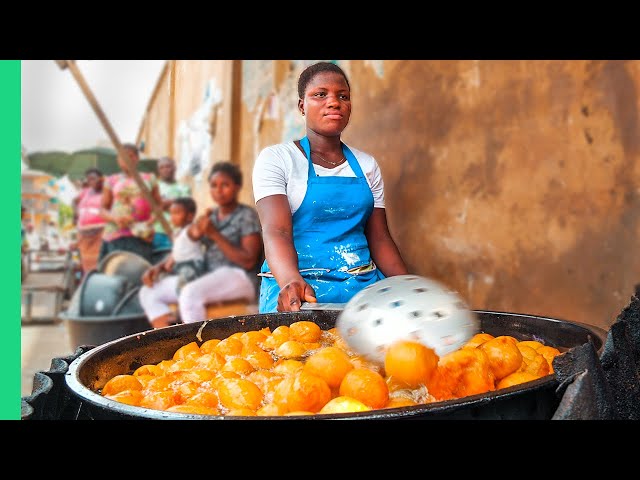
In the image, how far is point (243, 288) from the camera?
254 inches

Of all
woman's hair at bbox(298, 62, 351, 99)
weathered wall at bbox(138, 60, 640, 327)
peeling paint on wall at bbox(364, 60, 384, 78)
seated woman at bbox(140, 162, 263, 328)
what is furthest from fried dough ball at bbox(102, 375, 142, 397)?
seated woman at bbox(140, 162, 263, 328)

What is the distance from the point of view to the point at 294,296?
1971 millimetres

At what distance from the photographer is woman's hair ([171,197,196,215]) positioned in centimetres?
689

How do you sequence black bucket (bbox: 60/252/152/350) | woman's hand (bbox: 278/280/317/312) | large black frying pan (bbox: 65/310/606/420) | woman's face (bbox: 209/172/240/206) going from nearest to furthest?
large black frying pan (bbox: 65/310/606/420)
woman's hand (bbox: 278/280/317/312)
black bucket (bbox: 60/252/152/350)
woman's face (bbox: 209/172/240/206)

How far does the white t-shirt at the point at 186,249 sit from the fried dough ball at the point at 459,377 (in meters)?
5.46

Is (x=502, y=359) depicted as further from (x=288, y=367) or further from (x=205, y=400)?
(x=205, y=400)

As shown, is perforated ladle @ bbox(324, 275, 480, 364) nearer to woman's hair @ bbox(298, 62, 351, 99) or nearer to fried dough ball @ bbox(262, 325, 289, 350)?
fried dough ball @ bbox(262, 325, 289, 350)

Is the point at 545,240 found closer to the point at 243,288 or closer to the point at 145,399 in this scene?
the point at 145,399

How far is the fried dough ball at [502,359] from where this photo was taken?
139cm

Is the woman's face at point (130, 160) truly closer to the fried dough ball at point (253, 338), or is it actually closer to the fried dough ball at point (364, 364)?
the fried dough ball at point (253, 338)

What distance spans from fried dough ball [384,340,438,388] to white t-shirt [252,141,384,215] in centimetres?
126

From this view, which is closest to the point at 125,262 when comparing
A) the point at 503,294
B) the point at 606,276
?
the point at 503,294

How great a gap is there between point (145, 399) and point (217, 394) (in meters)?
0.16

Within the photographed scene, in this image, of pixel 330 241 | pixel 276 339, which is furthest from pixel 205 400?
pixel 330 241
